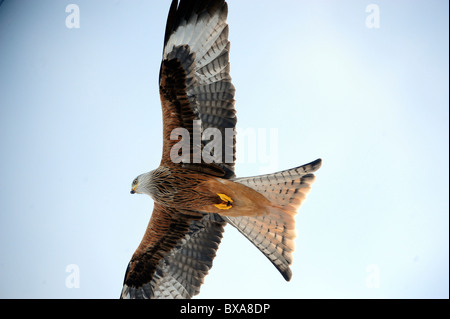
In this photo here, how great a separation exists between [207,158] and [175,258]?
3.74 ft

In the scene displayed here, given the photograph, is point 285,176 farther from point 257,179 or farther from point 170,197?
point 170,197

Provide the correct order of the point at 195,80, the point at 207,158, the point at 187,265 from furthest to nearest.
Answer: the point at 187,265, the point at 207,158, the point at 195,80

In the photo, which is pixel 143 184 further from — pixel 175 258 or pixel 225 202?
pixel 175 258

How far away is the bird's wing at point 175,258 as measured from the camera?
3.90 metres

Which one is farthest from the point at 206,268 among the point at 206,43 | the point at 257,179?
the point at 206,43

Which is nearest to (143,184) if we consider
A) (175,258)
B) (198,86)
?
(175,258)

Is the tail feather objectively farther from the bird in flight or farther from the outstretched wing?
the outstretched wing

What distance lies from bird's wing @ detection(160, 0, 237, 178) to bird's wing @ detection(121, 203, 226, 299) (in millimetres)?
815

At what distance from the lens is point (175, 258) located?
4.01m

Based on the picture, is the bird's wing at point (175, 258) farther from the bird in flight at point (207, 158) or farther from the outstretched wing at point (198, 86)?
the outstretched wing at point (198, 86)

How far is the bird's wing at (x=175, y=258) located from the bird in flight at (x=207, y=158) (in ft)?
0.33

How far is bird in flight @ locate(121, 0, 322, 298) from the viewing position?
11.2 feet

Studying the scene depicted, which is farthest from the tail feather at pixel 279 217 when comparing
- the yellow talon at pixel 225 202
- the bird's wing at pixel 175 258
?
the bird's wing at pixel 175 258
